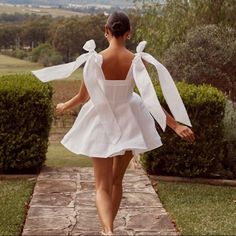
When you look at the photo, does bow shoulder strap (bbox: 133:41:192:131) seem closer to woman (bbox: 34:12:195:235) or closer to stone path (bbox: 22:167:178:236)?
woman (bbox: 34:12:195:235)

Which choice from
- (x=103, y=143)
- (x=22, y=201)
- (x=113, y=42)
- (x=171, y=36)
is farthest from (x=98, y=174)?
(x=171, y=36)

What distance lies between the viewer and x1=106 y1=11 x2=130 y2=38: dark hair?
5.26 metres

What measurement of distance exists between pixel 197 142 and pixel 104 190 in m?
3.17

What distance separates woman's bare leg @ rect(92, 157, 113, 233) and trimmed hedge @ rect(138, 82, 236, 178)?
295 cm

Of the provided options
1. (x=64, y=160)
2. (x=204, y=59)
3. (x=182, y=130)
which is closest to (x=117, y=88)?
(x=182, y=130)

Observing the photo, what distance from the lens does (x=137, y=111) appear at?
5523mm

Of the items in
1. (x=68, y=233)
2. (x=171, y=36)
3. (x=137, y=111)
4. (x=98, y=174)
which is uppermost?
(x=137, y=111)

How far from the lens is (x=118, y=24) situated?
5258 mm

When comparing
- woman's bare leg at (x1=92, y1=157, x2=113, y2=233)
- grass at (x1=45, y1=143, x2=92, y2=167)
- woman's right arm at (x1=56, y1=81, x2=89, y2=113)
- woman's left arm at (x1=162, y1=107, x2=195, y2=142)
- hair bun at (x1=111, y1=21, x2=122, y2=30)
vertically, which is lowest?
grass at (x1=45, y1=143, x2=92, y2=167)

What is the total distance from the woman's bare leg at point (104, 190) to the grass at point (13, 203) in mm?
1148

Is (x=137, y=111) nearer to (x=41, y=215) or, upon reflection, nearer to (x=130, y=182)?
(x=41, y=215)

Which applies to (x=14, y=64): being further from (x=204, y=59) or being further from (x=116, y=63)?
(x=116, y=63)

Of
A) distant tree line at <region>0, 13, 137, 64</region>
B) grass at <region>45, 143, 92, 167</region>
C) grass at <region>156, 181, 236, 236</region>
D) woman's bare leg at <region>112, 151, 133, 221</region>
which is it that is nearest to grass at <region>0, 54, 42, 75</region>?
distant tree line at <region>0, 13, 137, 64</region>

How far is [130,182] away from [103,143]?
2.83m
